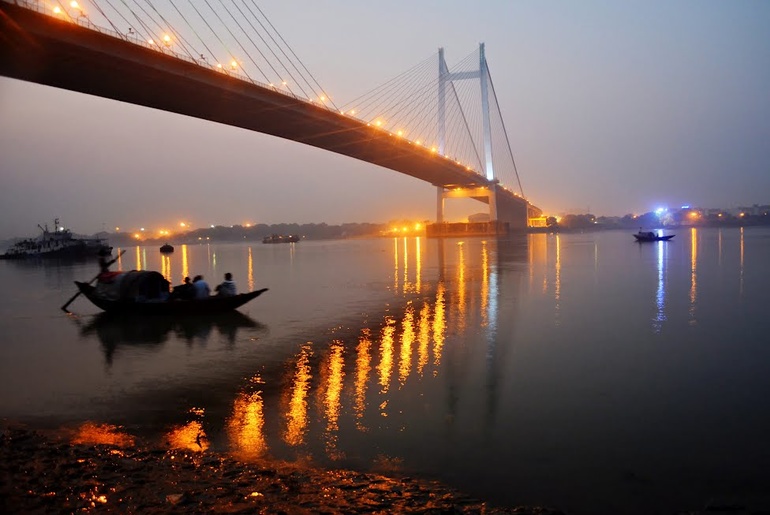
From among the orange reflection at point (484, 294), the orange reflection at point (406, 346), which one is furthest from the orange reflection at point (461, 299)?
the orange reflection at point (406, 346)

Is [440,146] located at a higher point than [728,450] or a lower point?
higher

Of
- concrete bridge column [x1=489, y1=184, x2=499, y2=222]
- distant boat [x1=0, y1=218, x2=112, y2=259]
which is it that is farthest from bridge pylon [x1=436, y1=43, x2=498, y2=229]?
distant boat [x1=0, y1=218, x2=112, y2=259]

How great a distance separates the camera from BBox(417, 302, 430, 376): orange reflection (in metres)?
8.12

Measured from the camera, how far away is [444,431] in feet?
17.6

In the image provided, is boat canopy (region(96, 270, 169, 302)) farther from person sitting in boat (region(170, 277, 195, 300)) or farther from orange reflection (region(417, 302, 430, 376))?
orange reflection (region(417, 302, 430, 376))

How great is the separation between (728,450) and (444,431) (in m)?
2.43

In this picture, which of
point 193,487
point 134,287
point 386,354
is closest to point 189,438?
point 193,487

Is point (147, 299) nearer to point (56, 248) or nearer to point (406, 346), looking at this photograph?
point (406, 346)

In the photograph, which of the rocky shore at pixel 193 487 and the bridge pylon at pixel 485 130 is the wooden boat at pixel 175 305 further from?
the bridge pylon at pixel 485 130

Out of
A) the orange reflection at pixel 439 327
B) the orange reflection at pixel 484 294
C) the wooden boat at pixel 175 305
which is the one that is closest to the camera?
the orange reflection at pixel 439 327

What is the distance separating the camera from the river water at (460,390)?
4.54m

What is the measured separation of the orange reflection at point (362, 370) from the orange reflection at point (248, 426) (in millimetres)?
979

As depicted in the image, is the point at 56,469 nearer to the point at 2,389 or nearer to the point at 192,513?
the point at 192,513

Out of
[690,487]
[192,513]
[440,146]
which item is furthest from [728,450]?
[440,146]
